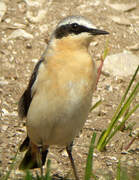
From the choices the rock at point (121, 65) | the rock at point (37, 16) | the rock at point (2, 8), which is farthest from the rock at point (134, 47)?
the rock at point (2, 8)

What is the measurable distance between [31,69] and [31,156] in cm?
218

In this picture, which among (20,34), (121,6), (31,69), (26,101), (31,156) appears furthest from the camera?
(121,6)

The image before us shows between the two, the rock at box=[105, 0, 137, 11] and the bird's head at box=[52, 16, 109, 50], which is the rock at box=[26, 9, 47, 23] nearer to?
the rock at box=[105, 0, 137, 11]

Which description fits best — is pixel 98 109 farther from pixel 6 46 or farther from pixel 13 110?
pixel 6 46

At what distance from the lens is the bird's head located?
5.27 m

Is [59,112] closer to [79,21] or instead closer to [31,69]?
[79,21]

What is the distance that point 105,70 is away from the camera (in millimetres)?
7898

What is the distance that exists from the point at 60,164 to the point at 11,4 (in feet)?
12.1

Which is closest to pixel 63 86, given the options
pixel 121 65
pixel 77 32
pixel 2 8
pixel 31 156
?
Answer: pixel 77 32

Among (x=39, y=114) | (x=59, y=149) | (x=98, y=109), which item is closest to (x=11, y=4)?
(x=98, y=109)

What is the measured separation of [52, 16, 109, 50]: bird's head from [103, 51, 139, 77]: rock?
2.63 metres

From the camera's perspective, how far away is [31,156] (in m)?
5.84

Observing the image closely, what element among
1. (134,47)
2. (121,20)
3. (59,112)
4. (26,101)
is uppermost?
(59,112)

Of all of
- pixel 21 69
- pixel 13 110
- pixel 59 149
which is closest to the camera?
pixel 59 149
